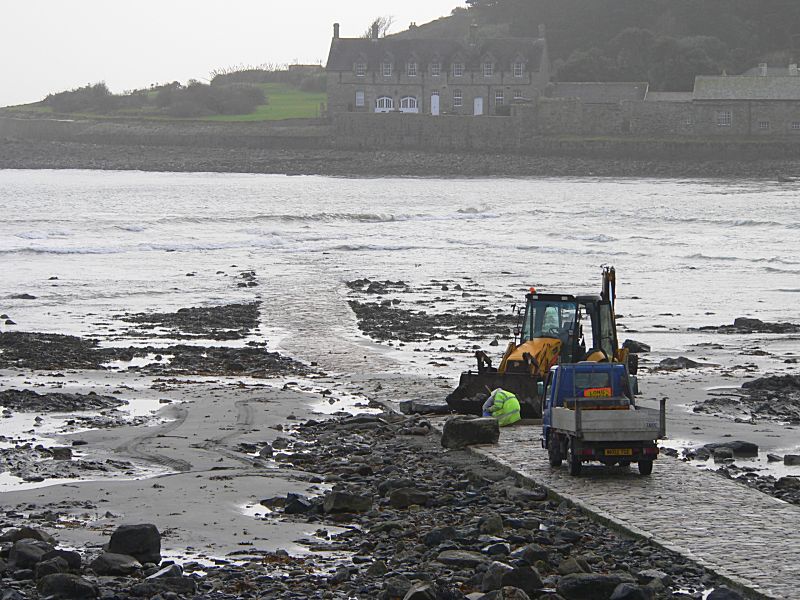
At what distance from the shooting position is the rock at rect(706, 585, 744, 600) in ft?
25.7

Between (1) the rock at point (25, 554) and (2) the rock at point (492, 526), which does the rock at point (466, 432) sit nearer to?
(2) the rock at point (492, 526)

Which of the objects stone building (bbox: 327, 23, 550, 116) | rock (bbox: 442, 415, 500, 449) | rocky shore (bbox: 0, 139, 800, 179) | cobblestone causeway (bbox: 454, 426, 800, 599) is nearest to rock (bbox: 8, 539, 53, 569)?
cobblestone causeway (bbox: 454, 426, 800, 599)

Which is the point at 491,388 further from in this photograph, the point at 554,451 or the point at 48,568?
the point at 48,568

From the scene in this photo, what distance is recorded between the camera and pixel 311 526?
9.95 m

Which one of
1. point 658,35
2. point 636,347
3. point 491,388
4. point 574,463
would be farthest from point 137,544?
point 658,35

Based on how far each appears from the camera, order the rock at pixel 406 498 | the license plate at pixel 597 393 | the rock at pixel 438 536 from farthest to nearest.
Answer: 1. the license plate at pixel 597 393
2. the rock at pixel 406 498
3. the rock at pixel 438 536

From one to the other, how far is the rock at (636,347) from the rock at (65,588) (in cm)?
1305

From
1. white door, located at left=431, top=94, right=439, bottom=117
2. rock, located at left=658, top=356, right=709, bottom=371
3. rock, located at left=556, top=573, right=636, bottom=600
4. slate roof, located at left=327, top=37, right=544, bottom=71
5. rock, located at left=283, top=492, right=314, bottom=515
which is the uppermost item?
slate roof, located at left=327, top=37, right=544, bottom=71

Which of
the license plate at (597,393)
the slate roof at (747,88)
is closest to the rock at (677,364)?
the license plate at (597,393)

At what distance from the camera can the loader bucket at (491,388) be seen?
48.7 ft

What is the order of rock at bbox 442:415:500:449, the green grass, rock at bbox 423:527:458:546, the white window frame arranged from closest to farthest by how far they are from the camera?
rock at bbox 423:527:458:546 → rock at bbox 442:415:500:449 → the white window frame → the green grass

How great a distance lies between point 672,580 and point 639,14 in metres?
104

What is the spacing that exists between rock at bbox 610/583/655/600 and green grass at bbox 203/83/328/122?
89.0m

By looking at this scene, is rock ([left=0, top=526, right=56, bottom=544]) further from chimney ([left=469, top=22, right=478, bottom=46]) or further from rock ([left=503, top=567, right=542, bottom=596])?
chimney ([left=469, top=22, right=478, bottom=46])
